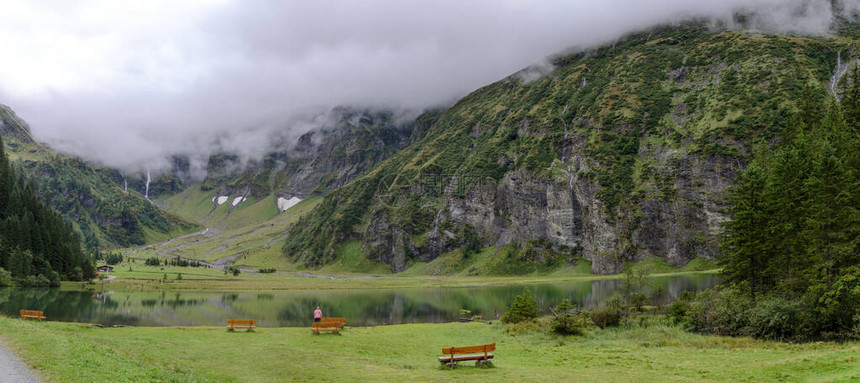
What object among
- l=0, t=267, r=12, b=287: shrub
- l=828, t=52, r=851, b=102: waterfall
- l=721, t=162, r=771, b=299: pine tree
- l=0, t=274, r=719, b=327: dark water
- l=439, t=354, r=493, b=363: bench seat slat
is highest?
l=828, t=52, r=851, b=102: waterfall

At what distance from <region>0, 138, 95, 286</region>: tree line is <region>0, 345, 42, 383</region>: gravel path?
383ft

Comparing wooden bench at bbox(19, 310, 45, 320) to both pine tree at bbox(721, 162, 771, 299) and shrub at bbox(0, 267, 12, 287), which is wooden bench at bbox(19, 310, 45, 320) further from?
pine tree at bbox(721, 162, 771, 299)

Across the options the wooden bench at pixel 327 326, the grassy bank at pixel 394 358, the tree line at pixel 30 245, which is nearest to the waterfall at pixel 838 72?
the grassy bank at pixel 394 358

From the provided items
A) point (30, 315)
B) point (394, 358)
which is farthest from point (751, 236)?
point (30, 315)

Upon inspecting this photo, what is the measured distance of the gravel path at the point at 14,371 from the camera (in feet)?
55.7

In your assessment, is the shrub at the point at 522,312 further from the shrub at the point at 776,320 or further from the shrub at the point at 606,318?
the shrub at the point at 776,320

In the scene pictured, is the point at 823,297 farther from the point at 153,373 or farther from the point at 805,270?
the point at 153,373

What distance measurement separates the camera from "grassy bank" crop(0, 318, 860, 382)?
2188 centimetres

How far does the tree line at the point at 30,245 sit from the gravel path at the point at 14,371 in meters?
117

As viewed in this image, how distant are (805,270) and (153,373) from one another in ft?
167

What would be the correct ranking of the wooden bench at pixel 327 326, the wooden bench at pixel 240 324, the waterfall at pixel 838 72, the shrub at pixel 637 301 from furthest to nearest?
the waterfall at pixel 838 72 < the shrub at pixel 637 301 < the wooden bench at pixel 240 324 < the wooden bench at pixel 327 326

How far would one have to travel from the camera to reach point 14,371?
18109 millimetres

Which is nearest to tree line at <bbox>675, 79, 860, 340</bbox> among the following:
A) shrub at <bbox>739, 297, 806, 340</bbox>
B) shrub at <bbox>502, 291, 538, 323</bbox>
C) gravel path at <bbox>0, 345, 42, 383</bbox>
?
shrub at <bbox>739, 297, 806, 340</bbox>

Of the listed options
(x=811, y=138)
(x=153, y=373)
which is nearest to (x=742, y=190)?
(x=811, y=138)
